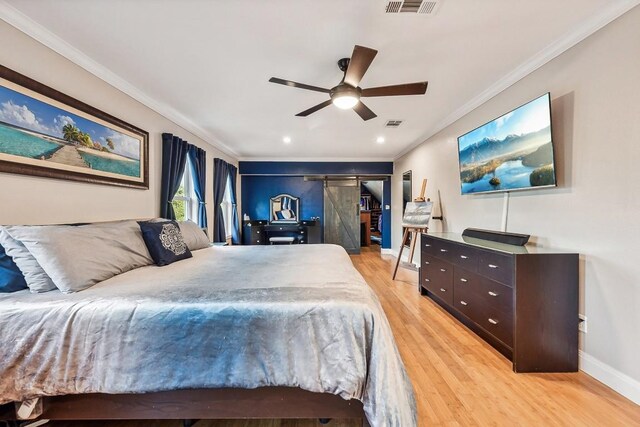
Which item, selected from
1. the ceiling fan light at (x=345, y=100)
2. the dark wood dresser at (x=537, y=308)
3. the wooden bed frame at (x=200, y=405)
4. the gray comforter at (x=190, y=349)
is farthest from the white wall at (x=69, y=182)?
the dark wood dresser at (x=537, y=308)

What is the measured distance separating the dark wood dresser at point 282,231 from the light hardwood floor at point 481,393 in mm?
3963

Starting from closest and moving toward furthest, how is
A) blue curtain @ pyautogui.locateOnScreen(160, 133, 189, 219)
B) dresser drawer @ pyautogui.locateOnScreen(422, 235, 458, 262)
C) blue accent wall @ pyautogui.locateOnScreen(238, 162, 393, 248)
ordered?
dresser drawer @ pyautogui.locateOnScreen(422, 235, 458, 262) → blue curtain @ pyautogui.locateOnScreen(160, 133, 189, 219) → blue accent wall @ pyautogui.locateOnScreen(238, 162, 393, 248)

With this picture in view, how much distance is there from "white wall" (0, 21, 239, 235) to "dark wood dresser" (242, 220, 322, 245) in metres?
3.06

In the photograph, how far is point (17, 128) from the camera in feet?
5.63

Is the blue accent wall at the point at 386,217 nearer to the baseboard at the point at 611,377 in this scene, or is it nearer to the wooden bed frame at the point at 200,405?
the baseboard at the point at 611,377

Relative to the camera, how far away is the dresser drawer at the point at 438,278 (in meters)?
2.83

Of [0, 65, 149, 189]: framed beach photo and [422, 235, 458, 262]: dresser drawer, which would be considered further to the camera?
[422, 235, 458, 262]: dresser drawer

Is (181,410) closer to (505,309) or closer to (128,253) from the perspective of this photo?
(128,253)

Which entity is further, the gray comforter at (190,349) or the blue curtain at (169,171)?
the blue curtain at (169,171)

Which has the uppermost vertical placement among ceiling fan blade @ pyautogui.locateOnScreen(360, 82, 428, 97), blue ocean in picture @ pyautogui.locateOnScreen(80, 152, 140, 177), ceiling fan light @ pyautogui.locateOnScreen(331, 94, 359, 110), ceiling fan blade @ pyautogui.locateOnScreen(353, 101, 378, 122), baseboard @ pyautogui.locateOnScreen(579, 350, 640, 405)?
ceiling fan blade @ pyautogui.locateOnScreen(360, 82, 428, 97)

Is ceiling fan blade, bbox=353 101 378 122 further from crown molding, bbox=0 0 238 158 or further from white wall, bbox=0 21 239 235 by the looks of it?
crown molding, bbox=0 0 238 158

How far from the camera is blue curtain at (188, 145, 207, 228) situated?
392 cm

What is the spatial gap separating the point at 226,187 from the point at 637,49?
5.61m

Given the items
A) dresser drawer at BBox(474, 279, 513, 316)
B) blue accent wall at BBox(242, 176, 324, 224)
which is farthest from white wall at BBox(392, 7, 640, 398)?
blue accent wall at BBox(242, 176, 324, 224)
